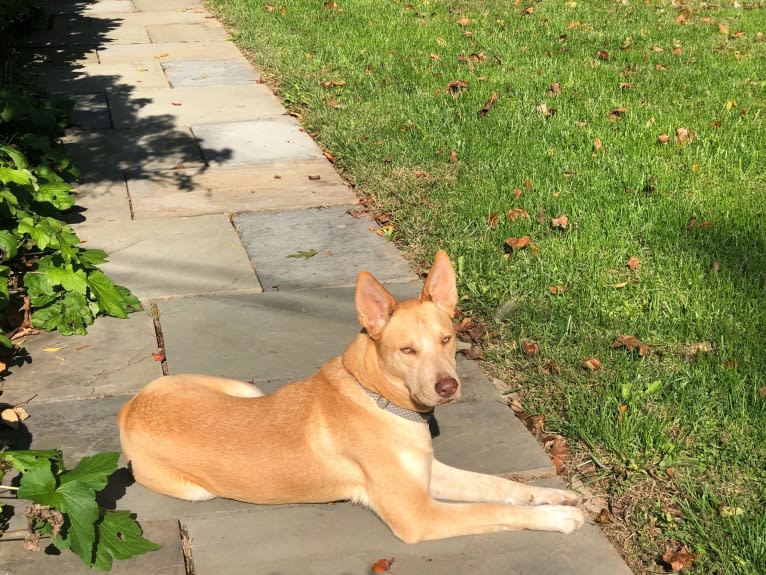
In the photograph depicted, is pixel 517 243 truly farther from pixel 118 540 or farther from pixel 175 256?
pixel 118 540

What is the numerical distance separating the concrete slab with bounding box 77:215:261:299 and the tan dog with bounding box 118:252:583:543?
7.58 ft

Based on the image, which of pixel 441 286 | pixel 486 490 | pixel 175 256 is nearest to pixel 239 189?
pixel 175 256

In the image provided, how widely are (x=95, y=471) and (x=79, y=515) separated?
→ 22 cm

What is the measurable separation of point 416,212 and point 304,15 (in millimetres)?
7225

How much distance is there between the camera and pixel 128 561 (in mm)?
4109

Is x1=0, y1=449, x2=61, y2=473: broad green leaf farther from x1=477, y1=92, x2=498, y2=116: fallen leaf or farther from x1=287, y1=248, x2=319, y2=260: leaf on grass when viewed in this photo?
x1=477, y1=92, x2=498, y2=116: fallen leaf

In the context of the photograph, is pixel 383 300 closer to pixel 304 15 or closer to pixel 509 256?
pixel 509 256

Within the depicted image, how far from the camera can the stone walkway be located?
13.7ft

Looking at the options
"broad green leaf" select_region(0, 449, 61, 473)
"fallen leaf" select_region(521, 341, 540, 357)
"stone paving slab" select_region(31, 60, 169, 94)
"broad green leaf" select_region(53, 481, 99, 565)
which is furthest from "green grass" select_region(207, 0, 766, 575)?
"broad green leaf" select_region(0, 449, 61, 473)

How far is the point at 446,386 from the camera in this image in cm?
404

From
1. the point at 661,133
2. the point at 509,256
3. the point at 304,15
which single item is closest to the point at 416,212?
the point at 509,256

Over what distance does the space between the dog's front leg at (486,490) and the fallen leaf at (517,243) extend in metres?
2.59

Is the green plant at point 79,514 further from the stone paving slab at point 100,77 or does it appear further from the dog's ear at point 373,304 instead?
the stone paving slab at point 100,77

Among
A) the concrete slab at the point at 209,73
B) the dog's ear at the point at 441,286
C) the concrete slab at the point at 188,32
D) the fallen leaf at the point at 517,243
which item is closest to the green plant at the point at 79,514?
the dog's ear at the point at 441,286
